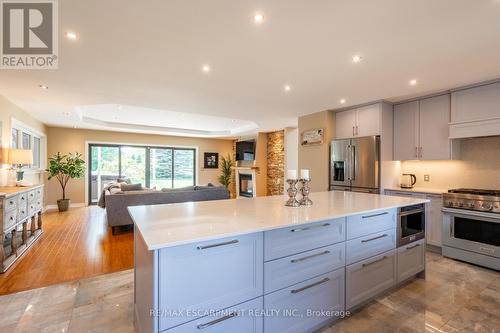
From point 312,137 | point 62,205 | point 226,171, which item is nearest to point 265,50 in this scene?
point 312,137

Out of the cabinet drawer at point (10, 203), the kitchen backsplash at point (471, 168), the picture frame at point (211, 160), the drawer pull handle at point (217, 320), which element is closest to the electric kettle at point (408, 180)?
the kitchen backsplash at point (471, 168)

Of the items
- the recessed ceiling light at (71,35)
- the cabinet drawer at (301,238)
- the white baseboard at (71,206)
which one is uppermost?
the recessed ceiling light at (71,35)

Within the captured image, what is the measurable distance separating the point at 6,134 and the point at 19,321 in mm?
3499

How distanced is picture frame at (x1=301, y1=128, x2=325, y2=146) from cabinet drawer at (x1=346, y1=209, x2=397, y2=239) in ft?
9.09

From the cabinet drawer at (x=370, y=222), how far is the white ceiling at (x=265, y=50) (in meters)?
1.59

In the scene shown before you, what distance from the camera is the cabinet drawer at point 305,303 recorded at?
1572 mm

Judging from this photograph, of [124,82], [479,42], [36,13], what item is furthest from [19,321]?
[479,42]

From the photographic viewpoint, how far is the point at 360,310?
2.11 meters

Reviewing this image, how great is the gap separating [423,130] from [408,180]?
998 mm

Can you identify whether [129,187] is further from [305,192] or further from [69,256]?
[305,192]

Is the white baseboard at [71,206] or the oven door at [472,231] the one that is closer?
the oven door at [472,231]

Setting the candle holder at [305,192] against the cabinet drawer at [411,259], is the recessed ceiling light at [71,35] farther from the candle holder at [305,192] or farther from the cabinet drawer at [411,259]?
the cabinet drawer at [411,259]

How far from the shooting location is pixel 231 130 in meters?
9.02

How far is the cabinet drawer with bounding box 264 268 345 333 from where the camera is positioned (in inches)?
61.9
